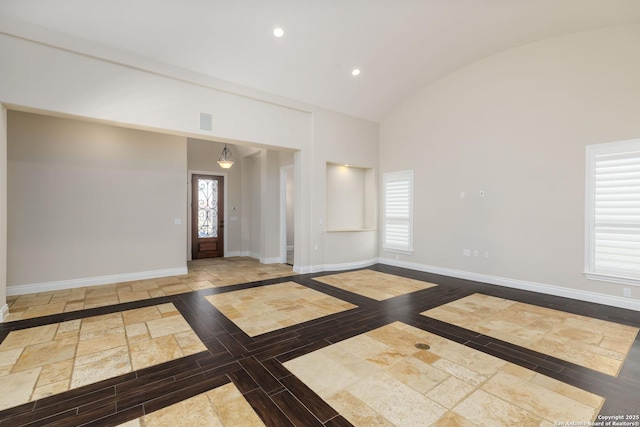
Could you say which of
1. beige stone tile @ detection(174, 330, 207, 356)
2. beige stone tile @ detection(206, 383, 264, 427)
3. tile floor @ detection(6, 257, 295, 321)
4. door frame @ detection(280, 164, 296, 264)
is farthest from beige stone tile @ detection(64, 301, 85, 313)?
door frame @ detection(280, 164, 296, 264)

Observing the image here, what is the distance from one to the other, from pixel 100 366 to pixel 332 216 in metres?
5.29

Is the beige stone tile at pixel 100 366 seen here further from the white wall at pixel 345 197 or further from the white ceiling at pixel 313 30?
the white wall at pixel 345 197

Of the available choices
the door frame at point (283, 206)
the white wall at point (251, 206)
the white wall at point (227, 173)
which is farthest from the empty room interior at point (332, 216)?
the white wall at point (227, 173)

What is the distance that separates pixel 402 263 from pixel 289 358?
15.9 feet

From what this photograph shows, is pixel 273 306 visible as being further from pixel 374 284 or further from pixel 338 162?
pixel 338 162

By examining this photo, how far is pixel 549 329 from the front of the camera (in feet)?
11.1

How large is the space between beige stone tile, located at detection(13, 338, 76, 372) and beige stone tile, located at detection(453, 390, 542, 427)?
339 cm

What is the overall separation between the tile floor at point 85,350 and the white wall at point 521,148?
5.15 m

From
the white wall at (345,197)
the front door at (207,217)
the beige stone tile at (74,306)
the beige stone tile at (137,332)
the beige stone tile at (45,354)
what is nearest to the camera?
the beige stone tile at (45,354)

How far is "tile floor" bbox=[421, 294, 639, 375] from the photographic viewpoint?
109 inches

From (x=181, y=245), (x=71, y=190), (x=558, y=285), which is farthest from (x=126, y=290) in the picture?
(x=558, y=285)

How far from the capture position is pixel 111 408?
2010 millimetres

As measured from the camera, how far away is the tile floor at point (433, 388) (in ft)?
6.35

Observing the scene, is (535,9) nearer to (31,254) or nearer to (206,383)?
(206,383)
